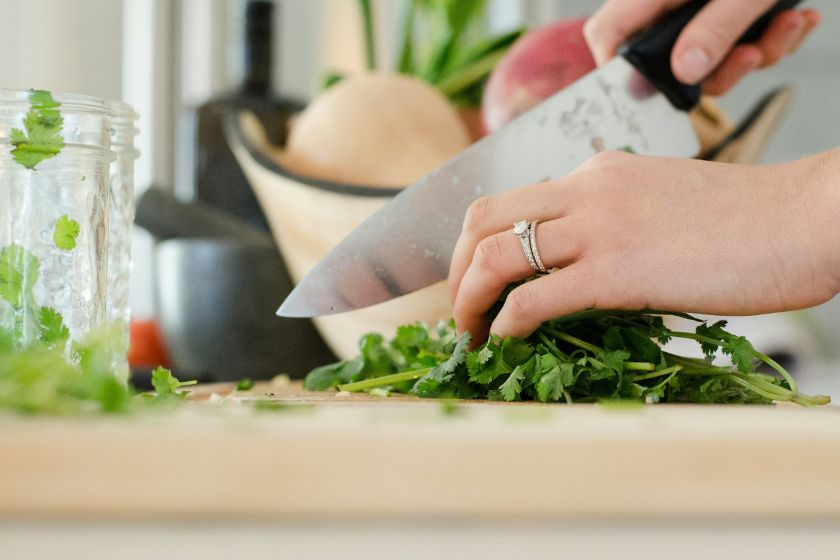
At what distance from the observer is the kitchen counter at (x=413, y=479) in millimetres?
369

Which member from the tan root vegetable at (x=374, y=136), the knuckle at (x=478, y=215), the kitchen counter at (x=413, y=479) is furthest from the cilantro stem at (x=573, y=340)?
the tan root vegetable at (x=374, y=136)

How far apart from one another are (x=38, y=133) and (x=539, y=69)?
0.78 metres

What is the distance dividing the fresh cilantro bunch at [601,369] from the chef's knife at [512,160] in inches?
4.4

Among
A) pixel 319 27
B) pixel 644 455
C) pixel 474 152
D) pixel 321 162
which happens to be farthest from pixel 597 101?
pixel 319 27

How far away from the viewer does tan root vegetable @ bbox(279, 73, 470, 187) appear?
4.24 ft

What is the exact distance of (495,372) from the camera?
71 centimetres

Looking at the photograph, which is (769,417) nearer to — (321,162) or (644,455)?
(644,455)

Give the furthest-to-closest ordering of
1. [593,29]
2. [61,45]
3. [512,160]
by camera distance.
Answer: [61,45]
[593,29]
[512,160]

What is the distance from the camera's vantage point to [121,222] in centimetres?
82

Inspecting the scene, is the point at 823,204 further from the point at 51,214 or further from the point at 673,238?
the point at 51,214

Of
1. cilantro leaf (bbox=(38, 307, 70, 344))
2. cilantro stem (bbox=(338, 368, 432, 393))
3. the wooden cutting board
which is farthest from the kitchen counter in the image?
cilantro stem (bbox=(338, 368, 432, 393))

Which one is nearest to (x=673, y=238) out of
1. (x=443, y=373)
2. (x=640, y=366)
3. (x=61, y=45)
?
(x=640, y=366)

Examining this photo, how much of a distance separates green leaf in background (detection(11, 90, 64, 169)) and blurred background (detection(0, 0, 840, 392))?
26.6 inches

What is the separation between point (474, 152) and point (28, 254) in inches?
16.6
